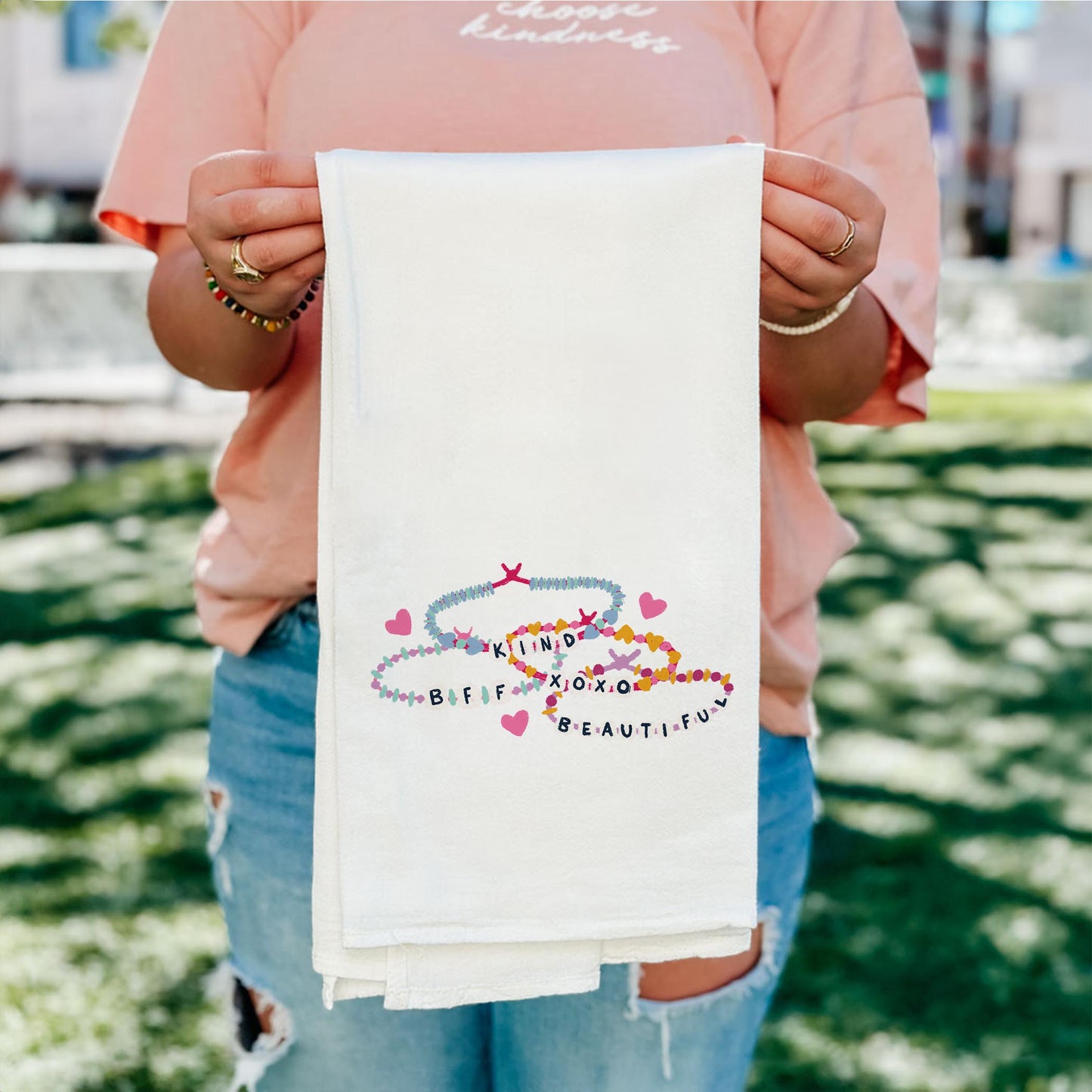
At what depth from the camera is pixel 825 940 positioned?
3213 millimetres

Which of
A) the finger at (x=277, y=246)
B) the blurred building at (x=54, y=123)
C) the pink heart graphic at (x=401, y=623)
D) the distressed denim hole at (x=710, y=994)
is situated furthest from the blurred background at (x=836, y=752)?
the blurred building at (x=54, y=123)

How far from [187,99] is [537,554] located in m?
0.57

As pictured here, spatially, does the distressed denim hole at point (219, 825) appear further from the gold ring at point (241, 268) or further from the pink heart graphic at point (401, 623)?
the gold ring at point (241, 268)

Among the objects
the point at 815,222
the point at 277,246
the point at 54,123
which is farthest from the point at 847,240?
the point at 54,123

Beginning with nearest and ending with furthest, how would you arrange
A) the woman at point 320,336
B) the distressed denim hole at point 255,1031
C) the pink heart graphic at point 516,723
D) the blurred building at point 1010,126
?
the pink heart graphic at point 516,723 < the woman at point 320,336 < the distressed denim hole at point 255,1031 < the blurred building at point 1010,126

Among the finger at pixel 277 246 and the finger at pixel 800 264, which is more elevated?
the finger at pixel 277 246

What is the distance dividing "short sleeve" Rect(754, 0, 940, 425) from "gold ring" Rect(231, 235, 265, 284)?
1.75ft

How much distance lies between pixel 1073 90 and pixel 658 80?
33058 millimetres

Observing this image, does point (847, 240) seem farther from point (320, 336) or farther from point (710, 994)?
point (710, 994)

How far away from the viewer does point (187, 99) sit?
4.18ft

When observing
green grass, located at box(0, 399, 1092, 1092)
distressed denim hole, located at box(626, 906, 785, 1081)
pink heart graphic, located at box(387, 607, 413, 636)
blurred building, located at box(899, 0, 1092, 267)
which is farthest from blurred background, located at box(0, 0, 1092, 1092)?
blurred building, located at box(899, 0, 1092, 267)

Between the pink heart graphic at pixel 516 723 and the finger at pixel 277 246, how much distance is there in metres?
0.39

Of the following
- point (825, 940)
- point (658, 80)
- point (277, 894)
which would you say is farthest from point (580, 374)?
point (825, 940)

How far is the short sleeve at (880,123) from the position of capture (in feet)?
4.06
